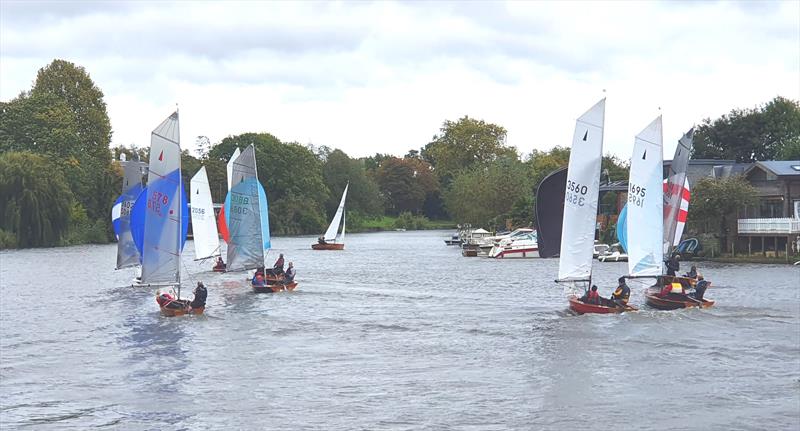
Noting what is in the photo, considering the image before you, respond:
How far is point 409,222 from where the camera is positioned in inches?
7136

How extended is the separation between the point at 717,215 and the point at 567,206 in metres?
38.5

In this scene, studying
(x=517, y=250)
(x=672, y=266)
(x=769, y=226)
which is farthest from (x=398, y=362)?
(x=517, y=250)

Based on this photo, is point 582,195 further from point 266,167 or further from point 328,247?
point 266,167

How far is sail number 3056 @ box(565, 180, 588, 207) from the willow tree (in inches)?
2804

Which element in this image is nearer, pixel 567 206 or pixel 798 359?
pixel 798 359

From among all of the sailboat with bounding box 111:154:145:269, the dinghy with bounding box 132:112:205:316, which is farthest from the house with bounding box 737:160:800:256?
the dinghy with bounding box 132:112:205:316

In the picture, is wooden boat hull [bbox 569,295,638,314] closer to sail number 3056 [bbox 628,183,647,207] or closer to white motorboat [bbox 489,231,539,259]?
sail number 3056 [bbox 628,183,647,207]

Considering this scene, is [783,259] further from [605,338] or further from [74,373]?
[74,373]

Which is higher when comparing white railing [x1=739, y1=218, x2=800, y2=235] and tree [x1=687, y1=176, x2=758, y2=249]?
tree [x1=687, y1=176, x2=758, y2=249]

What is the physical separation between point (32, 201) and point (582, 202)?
72335mm

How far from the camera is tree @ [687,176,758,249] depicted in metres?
71.8

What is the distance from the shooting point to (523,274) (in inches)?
2562

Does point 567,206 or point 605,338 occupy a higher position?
point 567,206

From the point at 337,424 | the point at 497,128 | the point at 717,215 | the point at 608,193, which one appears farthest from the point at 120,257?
the point at 497,128
